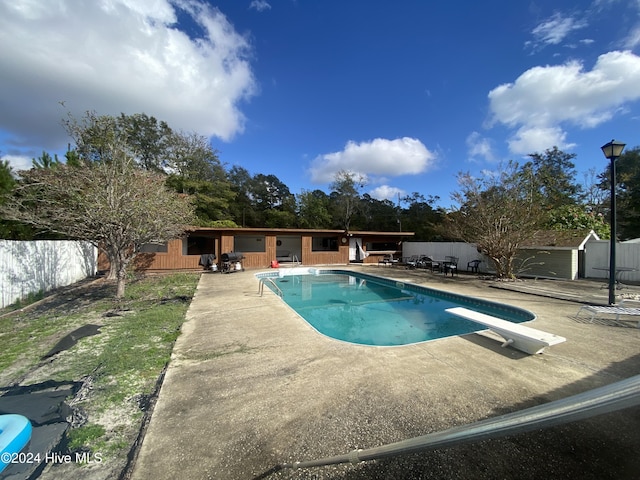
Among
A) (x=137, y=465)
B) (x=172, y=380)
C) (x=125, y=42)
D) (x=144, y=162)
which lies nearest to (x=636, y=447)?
(x=137, y=465)

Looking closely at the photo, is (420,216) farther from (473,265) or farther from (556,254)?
(556,254)

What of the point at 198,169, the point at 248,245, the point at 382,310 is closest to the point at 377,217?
the point at 248,245

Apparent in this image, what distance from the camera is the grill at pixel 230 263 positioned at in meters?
13.4

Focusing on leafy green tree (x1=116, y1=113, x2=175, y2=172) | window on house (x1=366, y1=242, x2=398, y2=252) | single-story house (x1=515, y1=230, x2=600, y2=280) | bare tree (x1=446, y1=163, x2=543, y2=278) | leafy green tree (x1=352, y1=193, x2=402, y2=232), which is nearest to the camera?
bare tree (x1=446, y1=163, x2=543, y2=278)

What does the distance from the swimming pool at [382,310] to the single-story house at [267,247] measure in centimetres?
412

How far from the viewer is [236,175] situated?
122 feet

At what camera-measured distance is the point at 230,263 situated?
13.6 metres

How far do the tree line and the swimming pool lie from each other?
Result: 4.21 meters

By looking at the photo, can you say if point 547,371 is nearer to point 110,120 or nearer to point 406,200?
point 110,120

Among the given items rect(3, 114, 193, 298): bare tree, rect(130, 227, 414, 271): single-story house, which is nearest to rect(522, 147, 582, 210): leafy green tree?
rect(130, 227, 414, 271): single-story house

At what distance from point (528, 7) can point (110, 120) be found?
12.3 metres

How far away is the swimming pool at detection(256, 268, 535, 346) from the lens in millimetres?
6086

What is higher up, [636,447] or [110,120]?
[110,120]

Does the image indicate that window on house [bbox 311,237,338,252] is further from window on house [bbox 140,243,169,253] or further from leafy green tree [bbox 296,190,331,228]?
window on house [bbox 140,243,169,253]
